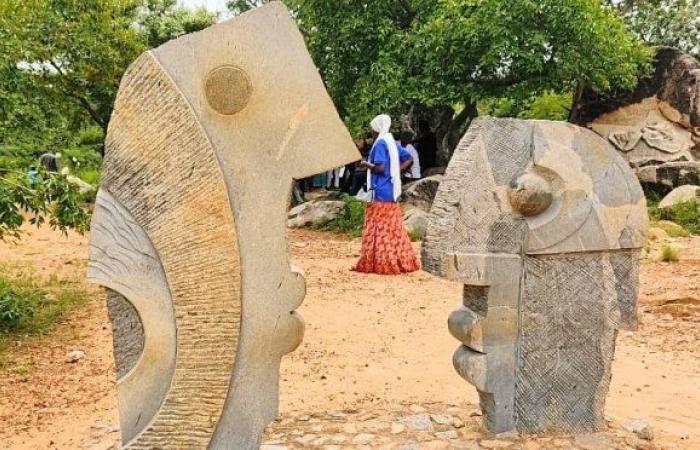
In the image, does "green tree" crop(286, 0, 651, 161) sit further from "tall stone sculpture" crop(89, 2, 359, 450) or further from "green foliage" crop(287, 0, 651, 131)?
"tall stone sculpture" crop(89, 2, 359, 450)

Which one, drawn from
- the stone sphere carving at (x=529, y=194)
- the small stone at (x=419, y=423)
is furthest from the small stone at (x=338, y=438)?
the stone sphere carving at (x=529, y=194)

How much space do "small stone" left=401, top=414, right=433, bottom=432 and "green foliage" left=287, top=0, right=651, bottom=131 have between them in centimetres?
676

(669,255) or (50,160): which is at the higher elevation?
(50,160)

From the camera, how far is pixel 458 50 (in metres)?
9.99

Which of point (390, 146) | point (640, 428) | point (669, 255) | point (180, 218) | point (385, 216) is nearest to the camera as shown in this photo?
point (180, 218)

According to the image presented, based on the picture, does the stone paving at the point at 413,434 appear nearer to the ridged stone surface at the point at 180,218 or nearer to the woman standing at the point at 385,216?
the ridged stone surface at the point at 180,218

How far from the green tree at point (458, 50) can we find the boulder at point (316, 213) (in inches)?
56.7

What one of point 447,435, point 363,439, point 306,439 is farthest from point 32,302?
point 447,435

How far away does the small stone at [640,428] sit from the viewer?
12.2 feet

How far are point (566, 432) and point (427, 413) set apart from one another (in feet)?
2.51

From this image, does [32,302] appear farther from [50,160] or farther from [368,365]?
[50,160]

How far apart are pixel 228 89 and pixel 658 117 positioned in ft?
36.4

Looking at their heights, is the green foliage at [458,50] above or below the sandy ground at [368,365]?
above

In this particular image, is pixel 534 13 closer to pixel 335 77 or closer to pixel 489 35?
pixel 489 35
